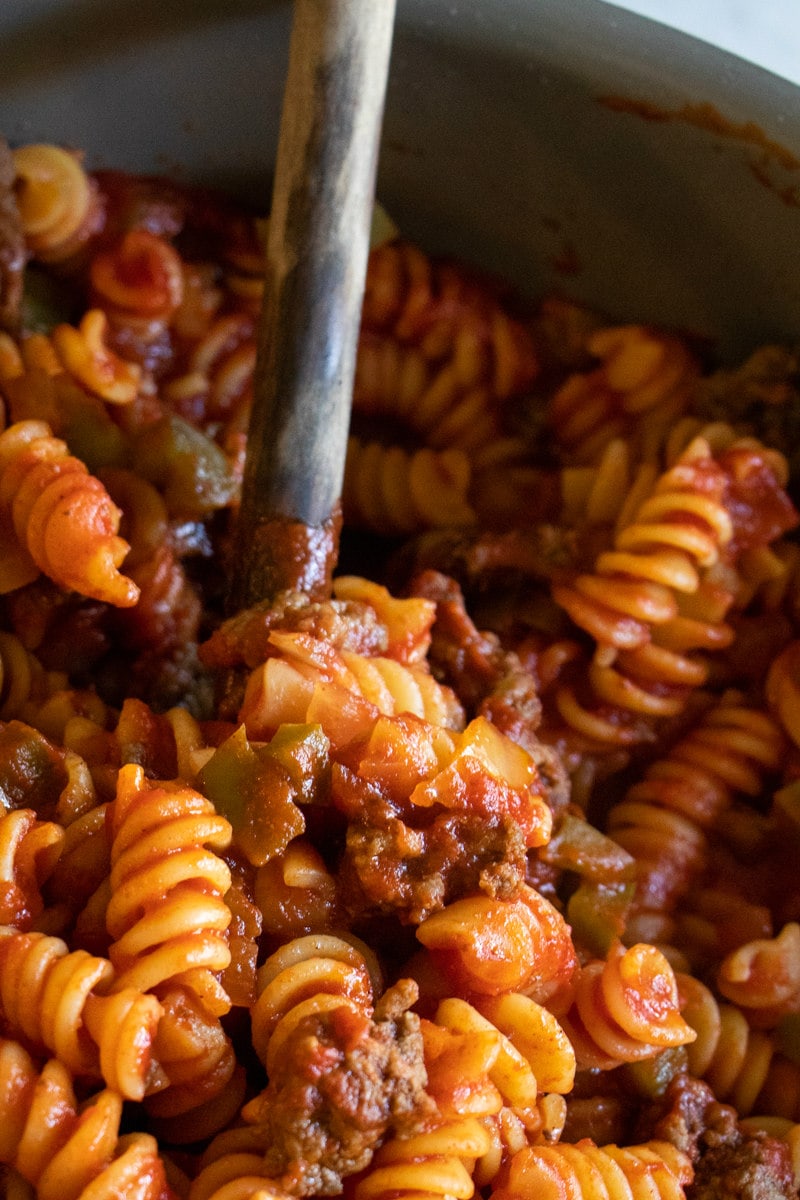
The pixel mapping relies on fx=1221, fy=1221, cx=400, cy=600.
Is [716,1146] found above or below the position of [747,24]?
below

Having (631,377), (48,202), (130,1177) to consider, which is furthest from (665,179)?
(130,1177)

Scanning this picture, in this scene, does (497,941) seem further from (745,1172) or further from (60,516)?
(60,516)

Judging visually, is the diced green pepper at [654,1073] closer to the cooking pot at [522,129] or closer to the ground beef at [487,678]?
the ground beef at [487,678]

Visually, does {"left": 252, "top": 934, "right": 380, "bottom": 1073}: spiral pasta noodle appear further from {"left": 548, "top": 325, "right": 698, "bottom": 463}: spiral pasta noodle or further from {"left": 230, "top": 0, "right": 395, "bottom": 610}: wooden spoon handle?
{"left": 548, "top": 325, "right": 698, "bottom": 463}: spiral pasta noodle

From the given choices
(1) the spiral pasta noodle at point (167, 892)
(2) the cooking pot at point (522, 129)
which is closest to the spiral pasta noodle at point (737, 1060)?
(1) the spiral pasta noodle at point (167, 892)

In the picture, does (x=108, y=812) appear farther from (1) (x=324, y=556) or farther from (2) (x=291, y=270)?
(2) (x=291, y=270)

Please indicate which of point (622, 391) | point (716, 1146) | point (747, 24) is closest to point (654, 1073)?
point (716, 1146)

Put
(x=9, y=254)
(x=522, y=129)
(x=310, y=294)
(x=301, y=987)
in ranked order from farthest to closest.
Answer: (x=522, y=129) → (x=9, y=254) → (x=310, y=294) → (x=301, y=987)
